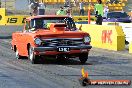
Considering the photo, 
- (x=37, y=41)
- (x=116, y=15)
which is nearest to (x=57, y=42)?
(x=37, y=41)

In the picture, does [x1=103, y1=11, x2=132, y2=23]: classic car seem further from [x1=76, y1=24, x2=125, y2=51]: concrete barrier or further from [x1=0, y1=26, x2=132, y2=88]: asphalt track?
[x1=0, y1=26, x2=132, y2=88]: asphalt track

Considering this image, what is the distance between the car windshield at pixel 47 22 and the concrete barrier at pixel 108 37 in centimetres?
495

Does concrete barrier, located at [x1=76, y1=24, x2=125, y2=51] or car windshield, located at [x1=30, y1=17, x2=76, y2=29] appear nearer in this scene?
car windshield, located at [x1=30, y1=17, x2=76, y2=29]

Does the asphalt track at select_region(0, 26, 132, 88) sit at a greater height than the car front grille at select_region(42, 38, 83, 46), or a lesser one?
lesser

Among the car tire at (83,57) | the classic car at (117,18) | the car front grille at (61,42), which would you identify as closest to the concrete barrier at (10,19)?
the classic car at (117,18)

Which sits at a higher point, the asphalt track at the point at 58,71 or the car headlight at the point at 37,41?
the car headlight at the point at 37,41

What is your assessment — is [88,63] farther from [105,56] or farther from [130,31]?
[130,31]

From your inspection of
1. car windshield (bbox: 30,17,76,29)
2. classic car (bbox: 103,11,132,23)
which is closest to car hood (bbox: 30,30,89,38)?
car windshield (bbox: 30,17,76,29)

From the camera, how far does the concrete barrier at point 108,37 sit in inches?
821

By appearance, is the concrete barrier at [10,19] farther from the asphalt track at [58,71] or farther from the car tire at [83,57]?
the car tire at [83,57]

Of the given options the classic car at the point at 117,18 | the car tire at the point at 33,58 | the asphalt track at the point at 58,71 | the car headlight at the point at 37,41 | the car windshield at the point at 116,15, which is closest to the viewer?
the asphalt track at the point at 58,71

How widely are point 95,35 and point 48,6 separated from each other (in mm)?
37065

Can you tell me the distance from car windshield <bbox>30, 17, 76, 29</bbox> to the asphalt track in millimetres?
1151

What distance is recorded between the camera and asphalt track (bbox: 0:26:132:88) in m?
10.8
